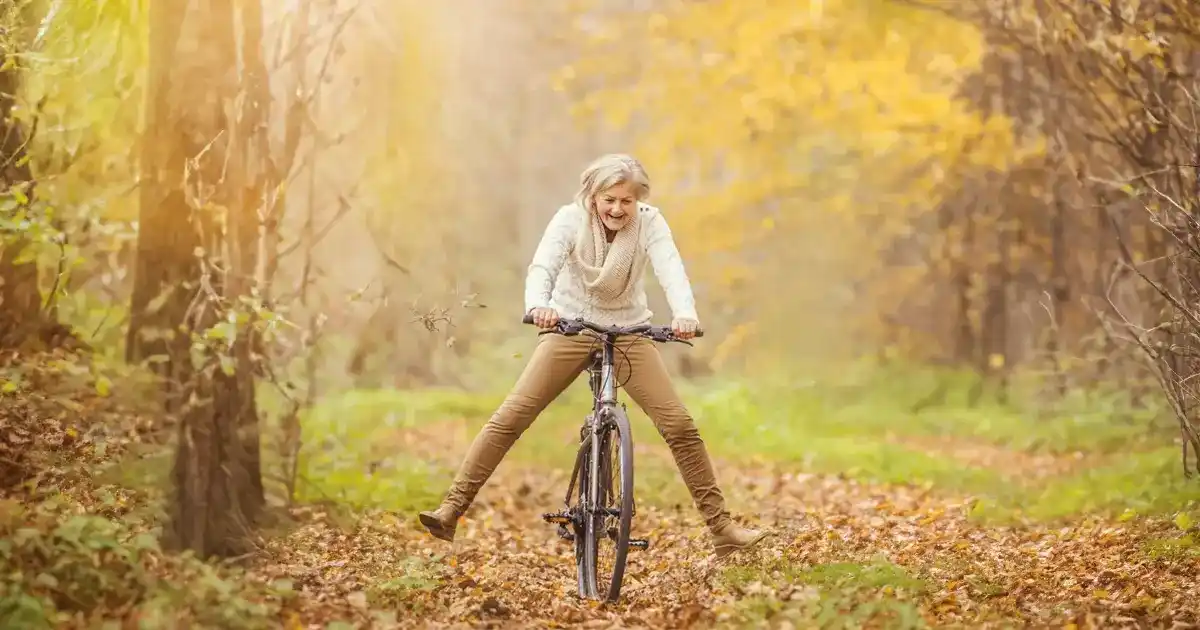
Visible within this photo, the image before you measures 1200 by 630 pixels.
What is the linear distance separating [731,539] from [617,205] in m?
1.88

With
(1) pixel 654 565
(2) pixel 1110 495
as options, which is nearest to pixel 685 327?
(1) pixel 654 565

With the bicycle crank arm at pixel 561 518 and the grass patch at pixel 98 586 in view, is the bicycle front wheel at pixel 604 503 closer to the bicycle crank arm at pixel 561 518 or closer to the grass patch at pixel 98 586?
the bicycle crank arm at pixel 561 518

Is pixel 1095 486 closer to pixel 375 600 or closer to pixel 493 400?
pixel 375 600

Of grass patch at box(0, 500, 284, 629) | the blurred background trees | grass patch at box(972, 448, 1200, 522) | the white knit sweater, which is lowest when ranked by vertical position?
grass patch at box(0, 500, 284, 629)

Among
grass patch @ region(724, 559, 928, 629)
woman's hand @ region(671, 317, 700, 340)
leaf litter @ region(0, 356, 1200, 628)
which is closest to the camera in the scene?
grass patch @ region(724, 559, 928, 629)

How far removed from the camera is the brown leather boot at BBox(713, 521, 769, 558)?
693cm

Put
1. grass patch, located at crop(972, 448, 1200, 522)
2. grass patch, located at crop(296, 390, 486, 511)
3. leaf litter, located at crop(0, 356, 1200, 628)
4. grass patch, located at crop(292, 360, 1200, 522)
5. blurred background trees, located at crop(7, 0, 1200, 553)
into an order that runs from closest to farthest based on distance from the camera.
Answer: leaf litter, located at crop(0, 356, 1200, 628)
blurred background trees, located at crop(7, 0, 1200, 553)
grass patch, located at crop(972, 448, 1200, 522)
grass patch, located at crop(296, 390, 486, 511)
grass patch, located at crop(292, 360, 1200, 522)

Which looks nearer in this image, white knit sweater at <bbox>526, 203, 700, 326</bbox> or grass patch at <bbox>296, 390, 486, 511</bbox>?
white knit sweater at <bbox>526, 203, 700, 326</bbox>

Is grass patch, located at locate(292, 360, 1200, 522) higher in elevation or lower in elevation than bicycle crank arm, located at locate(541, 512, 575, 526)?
higher

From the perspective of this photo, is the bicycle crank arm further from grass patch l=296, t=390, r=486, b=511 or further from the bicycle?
grass patch l=296, t=390, r=486, b=511

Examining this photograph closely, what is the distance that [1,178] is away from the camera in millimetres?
7852

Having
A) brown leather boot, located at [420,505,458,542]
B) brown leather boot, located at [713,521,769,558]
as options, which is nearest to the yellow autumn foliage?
brown leather boot, located at [713,521,769,558]

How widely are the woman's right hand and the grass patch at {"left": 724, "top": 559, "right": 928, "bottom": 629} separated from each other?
5.31 feet

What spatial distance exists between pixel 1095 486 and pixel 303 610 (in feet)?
22.2
